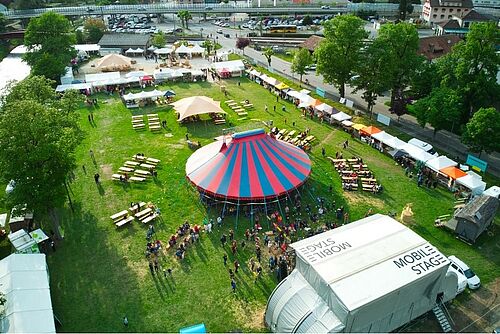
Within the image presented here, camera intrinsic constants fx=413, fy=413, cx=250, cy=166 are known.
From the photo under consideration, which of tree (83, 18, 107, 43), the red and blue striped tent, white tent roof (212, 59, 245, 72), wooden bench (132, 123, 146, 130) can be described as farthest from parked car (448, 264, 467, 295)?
tree (83, 18, 107, 43)

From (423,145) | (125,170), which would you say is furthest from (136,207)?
(423,145)

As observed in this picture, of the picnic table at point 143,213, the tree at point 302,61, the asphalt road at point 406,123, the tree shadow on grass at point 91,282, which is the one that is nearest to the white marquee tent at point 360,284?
the tree shadow on grass at point 91,282

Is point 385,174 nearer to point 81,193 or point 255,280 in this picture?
point 255,280

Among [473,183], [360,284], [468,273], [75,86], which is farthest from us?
[75,86]

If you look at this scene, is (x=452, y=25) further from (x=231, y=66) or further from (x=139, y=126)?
(x=139, y=126)

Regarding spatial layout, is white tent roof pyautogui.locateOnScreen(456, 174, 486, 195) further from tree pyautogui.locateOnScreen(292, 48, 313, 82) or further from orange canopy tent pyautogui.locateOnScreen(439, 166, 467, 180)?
Answer: tree pyautogui.locateOnScreen(292, 48, 313, 82)

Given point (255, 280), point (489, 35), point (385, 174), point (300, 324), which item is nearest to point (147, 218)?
point (255, 280)
